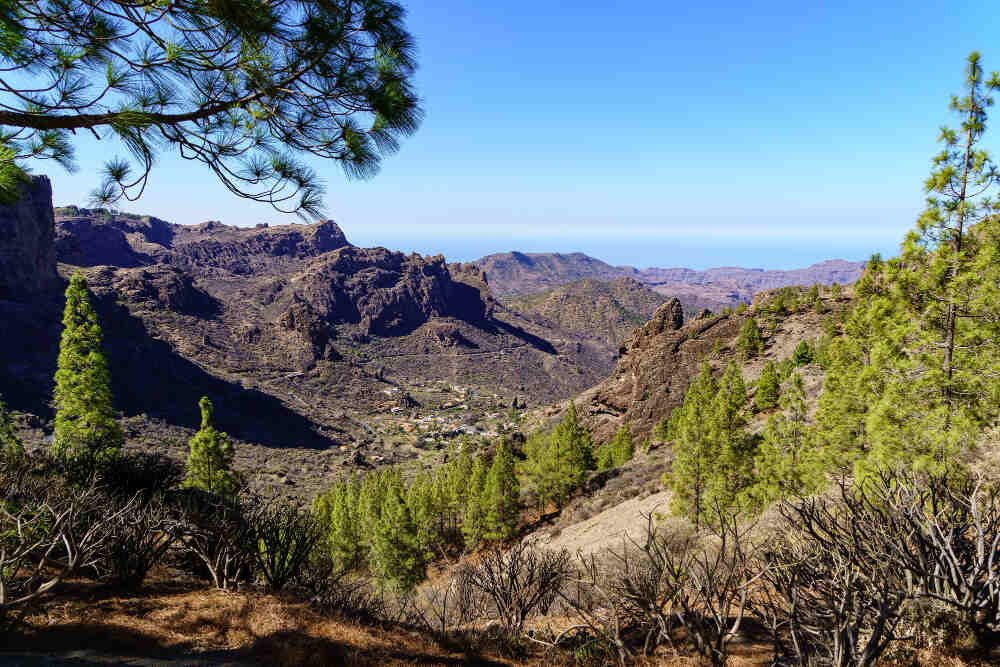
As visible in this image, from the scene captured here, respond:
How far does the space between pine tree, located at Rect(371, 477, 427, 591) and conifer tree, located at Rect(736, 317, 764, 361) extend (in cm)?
4979

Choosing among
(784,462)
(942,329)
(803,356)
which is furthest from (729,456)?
(803,356)

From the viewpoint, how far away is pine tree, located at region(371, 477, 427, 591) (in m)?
27.6

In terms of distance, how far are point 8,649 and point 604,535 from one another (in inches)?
908

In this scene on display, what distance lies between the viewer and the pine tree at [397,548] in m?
27.6

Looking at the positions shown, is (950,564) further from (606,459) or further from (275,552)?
(606,459)

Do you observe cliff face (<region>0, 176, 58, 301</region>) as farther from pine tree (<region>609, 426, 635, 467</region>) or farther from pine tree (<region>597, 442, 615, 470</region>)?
pine tree (<region>609, 426, 635, 467</region>)

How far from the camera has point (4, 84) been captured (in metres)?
4.11

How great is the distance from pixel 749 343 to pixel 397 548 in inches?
2052

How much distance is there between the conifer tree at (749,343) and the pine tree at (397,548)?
49792mm

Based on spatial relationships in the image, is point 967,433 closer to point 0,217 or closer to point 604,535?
point 604,535

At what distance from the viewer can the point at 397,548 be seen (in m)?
28.0

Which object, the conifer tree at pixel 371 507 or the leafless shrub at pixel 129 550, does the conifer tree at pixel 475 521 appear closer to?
the conifer tree at pixel 371 507

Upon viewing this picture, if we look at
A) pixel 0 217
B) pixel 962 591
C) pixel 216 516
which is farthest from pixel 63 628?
pixel 0 217

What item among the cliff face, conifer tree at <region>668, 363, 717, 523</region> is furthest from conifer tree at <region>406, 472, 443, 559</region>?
the cliff face
